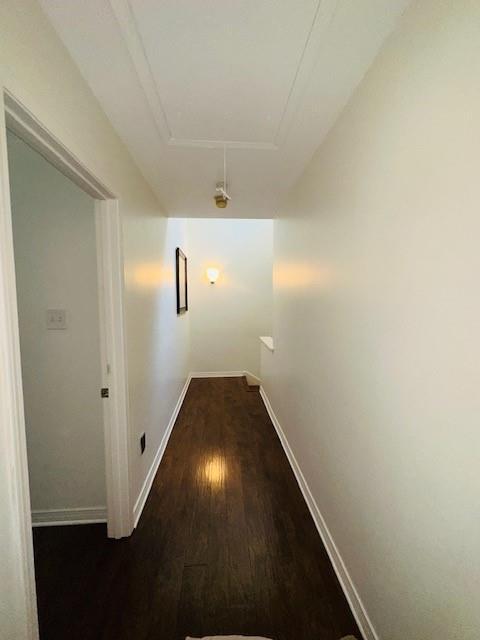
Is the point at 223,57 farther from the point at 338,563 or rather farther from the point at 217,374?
the point at 217,374

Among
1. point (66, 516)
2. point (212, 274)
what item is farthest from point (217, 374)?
point (66, 516)

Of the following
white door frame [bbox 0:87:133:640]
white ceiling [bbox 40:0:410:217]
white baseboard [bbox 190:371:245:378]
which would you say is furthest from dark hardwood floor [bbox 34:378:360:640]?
white baseboard [bbox 190:371:245:378]

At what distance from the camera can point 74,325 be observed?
1.57 meters

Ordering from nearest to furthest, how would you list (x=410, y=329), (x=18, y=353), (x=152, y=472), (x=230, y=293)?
(x=18, y=353), (x=410, y=329), (x=152, y=472), (x=230, y=293)

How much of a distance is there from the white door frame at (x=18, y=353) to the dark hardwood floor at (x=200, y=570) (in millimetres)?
237

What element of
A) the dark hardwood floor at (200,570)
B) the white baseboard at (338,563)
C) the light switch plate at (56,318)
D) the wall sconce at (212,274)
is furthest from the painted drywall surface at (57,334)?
the wall sconce at (212,274)

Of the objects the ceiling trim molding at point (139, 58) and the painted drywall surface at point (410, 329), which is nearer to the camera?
the painted drywall surface at point (410, 329)

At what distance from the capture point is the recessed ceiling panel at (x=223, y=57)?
81cm

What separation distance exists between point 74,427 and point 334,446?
157cm

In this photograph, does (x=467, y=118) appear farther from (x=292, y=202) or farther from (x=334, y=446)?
(x=292, y=202)

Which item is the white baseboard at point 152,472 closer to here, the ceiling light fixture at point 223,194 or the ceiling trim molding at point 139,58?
the ceiling light fixture at point 223,194

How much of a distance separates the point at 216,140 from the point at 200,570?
2361 mm

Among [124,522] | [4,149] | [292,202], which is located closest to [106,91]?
[4,149]

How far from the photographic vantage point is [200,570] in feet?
4.44
